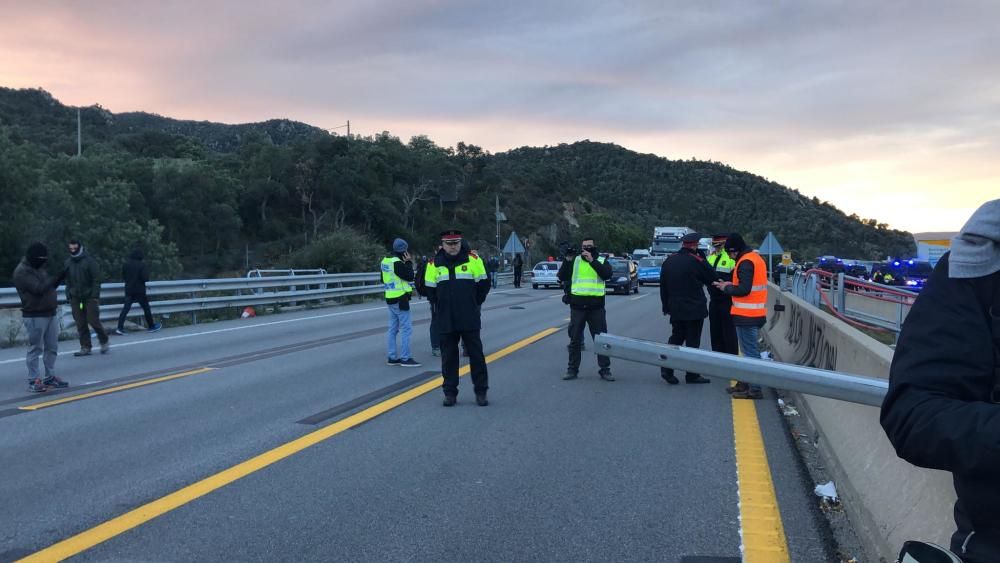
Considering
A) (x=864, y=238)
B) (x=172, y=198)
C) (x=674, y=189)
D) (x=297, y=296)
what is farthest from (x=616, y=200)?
(x=297, y=296)

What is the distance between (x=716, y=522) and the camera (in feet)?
15.3

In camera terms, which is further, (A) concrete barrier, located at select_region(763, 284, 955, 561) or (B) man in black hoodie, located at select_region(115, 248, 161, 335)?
(B) man in black hoodie, located at select_region(115, 248, 161, 335)

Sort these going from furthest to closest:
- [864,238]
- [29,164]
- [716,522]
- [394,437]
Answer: [864,238] → [29,164] → [394,437] → [716,522]

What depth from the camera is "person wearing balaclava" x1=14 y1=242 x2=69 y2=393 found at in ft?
31.0

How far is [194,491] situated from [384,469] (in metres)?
1.31

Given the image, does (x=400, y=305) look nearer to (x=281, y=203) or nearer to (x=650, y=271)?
(x=650, y=271)

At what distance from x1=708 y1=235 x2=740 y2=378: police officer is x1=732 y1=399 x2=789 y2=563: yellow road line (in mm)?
2327

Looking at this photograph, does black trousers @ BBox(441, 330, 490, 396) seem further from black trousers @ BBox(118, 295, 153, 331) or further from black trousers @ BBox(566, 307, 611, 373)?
black trousers @ BBox(118, 295, 153, 331)

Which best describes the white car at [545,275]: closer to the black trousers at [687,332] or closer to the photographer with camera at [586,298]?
the photographer with camera at [586,298]

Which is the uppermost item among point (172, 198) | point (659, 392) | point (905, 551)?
point (172, 198)

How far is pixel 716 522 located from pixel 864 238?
415ft

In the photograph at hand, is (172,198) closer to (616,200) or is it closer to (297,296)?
(297,296)

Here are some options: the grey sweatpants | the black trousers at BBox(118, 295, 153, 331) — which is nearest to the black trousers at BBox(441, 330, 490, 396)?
the grey sweatpants

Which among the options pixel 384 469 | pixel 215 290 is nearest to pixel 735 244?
pixel 384 469
